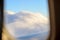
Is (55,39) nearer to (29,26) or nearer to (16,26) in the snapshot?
(29,26)

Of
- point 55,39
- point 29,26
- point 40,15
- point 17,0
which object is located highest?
point 17,0

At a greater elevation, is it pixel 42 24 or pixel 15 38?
pixel 42 24

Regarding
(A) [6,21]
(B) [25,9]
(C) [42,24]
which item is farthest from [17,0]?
(C) [42,24]

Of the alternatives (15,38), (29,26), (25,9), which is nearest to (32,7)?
(25,9)

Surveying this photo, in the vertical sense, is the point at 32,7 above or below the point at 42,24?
above
